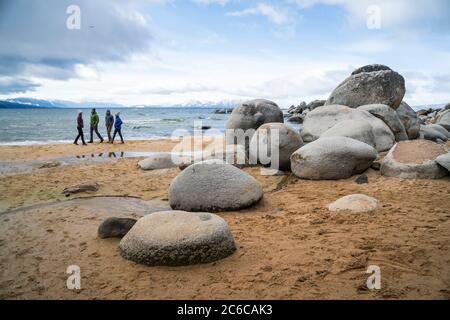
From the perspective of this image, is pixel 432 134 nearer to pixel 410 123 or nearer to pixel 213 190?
pixel 410 123

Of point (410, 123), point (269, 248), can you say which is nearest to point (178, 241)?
point (269, 248)

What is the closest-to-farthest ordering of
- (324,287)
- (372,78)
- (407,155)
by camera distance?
1. (324,287)
2. (407,155)
3. (372,78)

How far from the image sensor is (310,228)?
469cm

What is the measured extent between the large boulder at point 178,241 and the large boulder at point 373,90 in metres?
11.2

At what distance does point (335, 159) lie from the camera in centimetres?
736

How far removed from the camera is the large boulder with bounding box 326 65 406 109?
1309 cm

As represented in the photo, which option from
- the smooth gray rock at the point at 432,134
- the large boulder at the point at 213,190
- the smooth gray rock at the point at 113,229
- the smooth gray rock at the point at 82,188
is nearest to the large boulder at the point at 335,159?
the large boulder at the point at 213,190

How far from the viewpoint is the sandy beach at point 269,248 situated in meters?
3.17

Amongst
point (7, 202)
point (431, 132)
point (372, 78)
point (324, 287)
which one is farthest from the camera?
point (431, 132)

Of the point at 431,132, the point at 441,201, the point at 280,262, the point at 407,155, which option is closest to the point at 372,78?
the point at 431,132

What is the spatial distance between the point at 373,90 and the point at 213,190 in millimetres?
10112

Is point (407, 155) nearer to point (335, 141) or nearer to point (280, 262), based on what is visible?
point (335, 141)

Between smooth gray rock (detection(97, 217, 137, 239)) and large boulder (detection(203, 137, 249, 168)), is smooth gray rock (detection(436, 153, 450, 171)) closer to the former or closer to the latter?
large boulder (detection(203, 137, 249, 168))

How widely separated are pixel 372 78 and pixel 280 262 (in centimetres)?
1175
